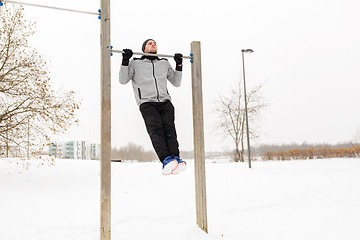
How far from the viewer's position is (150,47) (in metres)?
3.54

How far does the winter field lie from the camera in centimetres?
433

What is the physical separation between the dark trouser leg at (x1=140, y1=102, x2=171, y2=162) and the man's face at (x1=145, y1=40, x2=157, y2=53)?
0.70 metres

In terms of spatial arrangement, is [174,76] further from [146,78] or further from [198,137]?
[198,137]

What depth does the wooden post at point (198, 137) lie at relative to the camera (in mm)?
3838

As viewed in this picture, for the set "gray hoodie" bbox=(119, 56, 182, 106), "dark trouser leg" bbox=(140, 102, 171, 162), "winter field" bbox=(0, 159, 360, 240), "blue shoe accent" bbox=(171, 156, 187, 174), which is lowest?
"winter field" bbox=(0, 159, 360, 240)

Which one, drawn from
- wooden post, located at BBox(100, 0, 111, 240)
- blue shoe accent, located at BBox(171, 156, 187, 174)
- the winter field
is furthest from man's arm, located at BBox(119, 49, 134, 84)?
the winter field

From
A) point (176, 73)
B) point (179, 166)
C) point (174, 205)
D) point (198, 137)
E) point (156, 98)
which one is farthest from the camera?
point (174, 205)

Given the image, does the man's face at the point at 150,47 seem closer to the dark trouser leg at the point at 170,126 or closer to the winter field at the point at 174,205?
the dark trouser leg at the point at 170,126

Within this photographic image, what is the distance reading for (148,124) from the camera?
3.31m

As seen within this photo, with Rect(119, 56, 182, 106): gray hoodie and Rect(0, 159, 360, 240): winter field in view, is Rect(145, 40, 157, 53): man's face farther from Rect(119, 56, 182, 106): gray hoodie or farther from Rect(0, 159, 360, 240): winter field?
Rect(0, 159, 360, 240): winter field

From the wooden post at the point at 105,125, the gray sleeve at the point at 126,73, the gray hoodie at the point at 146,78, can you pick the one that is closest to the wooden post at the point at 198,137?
the gray hoodie at the point at 146,78

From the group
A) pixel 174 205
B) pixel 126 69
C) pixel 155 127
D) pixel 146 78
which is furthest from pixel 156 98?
pixel 174 205

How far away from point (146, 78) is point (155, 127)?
63cm

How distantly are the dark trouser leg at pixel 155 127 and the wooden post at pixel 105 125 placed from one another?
0.43 meters
